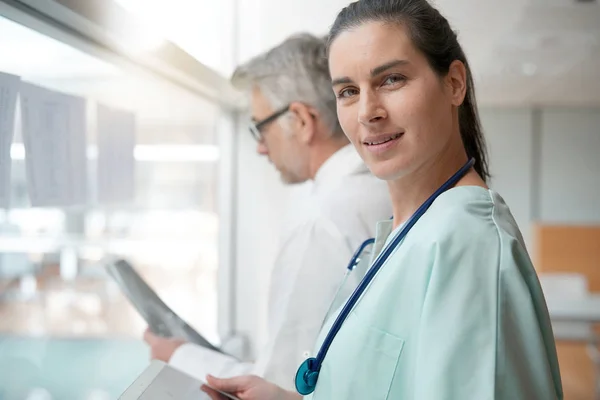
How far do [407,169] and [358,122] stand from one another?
0.09 metres

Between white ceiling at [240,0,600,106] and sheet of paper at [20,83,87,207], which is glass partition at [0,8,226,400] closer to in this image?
sheet of paper at [20,83,87,207]

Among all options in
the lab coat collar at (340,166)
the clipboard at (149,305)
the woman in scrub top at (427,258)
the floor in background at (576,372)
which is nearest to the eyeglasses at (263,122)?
the lab coat collar at (340,166)

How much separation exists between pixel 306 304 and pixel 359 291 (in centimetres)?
43

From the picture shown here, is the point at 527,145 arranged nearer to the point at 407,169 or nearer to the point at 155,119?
the point at 155,119

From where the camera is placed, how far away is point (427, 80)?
76 centimetres

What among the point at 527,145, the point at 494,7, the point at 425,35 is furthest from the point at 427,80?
the point at 527,145

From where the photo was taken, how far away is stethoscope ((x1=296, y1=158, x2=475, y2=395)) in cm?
78

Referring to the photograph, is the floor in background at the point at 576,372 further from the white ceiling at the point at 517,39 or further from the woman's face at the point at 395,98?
the woman's face at the point at 395,98

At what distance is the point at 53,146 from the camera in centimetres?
107

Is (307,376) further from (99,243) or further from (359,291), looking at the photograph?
(99,243)

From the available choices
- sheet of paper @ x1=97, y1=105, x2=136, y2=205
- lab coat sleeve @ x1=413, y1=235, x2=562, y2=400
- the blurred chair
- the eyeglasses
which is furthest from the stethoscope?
the blurred chair

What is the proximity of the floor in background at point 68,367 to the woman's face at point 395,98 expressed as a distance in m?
0.78

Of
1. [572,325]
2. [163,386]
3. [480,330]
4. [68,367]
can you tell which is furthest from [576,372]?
[480,330]

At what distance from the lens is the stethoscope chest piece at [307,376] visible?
816mm
